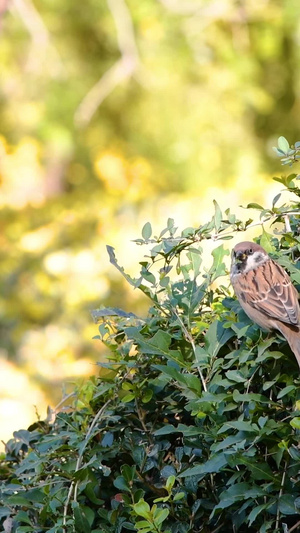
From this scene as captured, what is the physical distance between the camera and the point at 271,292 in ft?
8.51

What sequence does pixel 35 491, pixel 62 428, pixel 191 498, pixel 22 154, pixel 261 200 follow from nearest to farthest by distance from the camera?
pixel 191 498 < pixel 35 491 < pixel 62 428 < pixel 261 200 < pixel 22 154

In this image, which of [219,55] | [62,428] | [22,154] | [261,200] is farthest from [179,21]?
[62,428]

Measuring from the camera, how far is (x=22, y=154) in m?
11.6

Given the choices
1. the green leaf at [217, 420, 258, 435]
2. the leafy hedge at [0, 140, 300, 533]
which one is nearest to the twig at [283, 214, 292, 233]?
the leafy hedge at [0, 140, 300, 533]

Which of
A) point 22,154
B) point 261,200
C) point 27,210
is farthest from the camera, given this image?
point 22,154

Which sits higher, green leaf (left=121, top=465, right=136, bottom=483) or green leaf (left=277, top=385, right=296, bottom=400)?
green leaf (left=121, top=465, right=136, bottom=483)

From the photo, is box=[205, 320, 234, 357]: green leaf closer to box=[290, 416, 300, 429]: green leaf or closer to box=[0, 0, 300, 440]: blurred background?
box=[290, 416, 300, 429]: green leaf

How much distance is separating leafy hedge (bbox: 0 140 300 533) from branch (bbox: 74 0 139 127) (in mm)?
10004

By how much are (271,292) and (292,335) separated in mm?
516

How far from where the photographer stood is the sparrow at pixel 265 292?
6.82 ft

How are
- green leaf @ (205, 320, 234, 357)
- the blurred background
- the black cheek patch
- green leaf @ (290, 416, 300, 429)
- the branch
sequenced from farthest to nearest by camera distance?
the branch, the blurred background, the black cheek patch, green leaf @ (205, 320, 234, 357), green leaf @ (290, 416, 300, 429)

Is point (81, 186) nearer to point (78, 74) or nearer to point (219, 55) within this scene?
point (78, 74)

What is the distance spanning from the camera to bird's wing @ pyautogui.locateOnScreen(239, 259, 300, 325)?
2257 mm

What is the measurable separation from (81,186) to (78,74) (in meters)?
1.80
